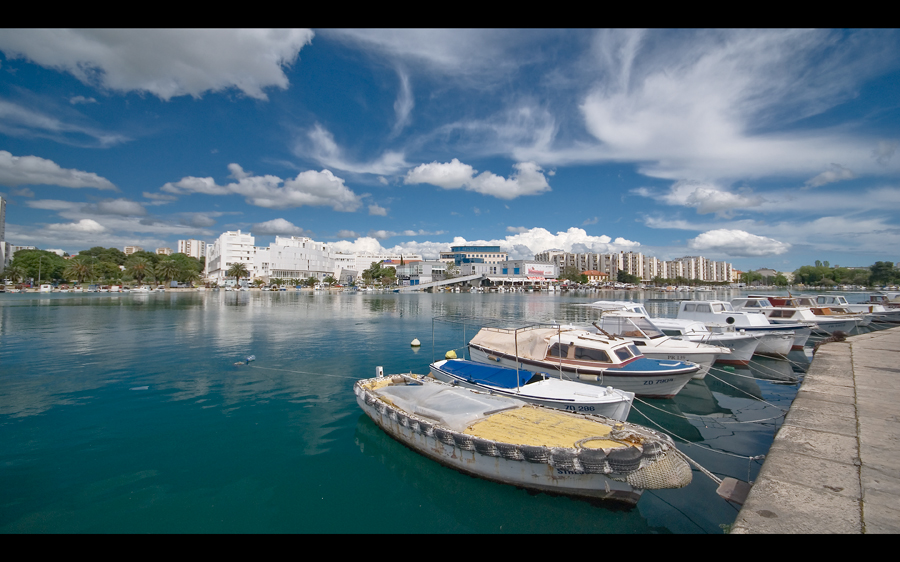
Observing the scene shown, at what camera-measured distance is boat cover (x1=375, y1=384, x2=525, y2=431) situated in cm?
1091

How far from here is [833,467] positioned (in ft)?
23.9

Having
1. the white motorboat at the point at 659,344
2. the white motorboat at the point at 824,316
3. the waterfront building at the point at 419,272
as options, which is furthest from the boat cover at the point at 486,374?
the waterfront building at the point at 419,272

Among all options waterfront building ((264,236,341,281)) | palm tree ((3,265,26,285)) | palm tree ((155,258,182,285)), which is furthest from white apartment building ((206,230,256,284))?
palm tree ((3,265,26,285))

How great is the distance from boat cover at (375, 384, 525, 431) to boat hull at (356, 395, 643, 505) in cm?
68

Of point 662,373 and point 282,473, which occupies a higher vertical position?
point 662,373

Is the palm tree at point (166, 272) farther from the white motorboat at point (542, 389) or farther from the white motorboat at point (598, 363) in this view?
the white motorboat at point (598, 363)

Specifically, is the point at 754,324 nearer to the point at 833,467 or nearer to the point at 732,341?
the point at 732,341

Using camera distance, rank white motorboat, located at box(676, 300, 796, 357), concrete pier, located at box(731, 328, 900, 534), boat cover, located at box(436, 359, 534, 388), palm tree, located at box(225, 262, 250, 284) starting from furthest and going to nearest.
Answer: palm tree, located at box(225, 262, 250, 284) → white motorboat, located at box(676, 300, 796, 357) → boat cover, located at box(436, 359, 534, 388) → concrete pier, located at box(731, 328, 900, 534)

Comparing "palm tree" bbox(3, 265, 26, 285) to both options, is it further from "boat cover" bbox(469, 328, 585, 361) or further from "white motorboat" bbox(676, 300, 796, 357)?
"white motorboat" bbox(676, 300, 796, 357)

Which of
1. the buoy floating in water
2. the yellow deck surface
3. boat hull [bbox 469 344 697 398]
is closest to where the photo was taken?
the yellow deck surface

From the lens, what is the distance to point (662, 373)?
15617mm
